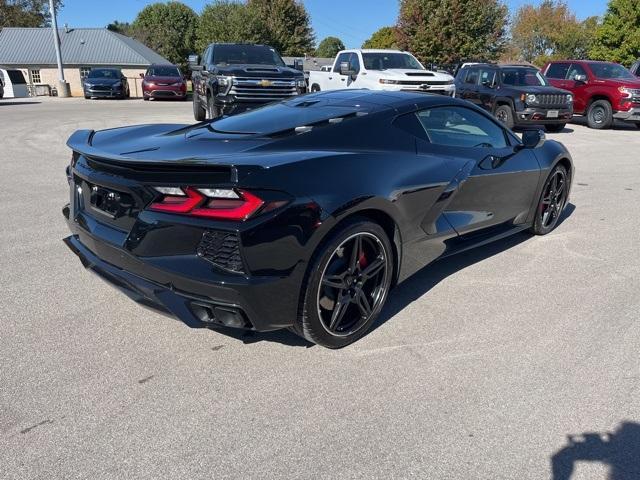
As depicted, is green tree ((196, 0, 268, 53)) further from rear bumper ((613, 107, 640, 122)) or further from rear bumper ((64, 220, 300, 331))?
rear bumper ((64, 220, 300, 331))

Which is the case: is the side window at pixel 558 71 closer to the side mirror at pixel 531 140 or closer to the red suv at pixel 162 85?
the side mirror at pixel 531 140

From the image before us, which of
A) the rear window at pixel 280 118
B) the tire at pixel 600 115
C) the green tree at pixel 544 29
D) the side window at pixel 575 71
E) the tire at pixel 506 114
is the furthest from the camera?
the green tree at pixel 544 29

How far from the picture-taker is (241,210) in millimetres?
2514

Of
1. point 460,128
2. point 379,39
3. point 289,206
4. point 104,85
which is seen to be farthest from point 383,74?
point 379,39

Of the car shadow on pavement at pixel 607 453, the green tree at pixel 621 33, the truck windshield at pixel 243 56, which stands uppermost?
the green tree at pixel 621 33

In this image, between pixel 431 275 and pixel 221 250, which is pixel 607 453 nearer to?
pixel 221 250

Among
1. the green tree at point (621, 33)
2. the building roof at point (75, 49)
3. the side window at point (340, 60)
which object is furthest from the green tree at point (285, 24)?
the side window at point (340, 60)

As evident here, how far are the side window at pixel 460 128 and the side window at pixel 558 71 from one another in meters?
13.6

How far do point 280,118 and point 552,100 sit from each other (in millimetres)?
11799

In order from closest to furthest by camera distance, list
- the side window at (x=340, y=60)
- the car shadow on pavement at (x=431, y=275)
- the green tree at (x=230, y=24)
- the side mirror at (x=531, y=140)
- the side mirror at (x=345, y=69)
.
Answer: the car shadow on pavement at (x=431, y=275)
the side mirror at (x=531, y=140)
the side mirror at (x=345, y=69)
the side window at (x=340, y=60)
the green tree at (x=230, y=24)

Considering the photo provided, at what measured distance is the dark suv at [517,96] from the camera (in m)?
13.3

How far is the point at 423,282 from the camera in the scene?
13.6ft

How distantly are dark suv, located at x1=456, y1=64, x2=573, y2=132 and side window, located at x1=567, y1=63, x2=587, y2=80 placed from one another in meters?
2.00

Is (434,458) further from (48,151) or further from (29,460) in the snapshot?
(48,151)
